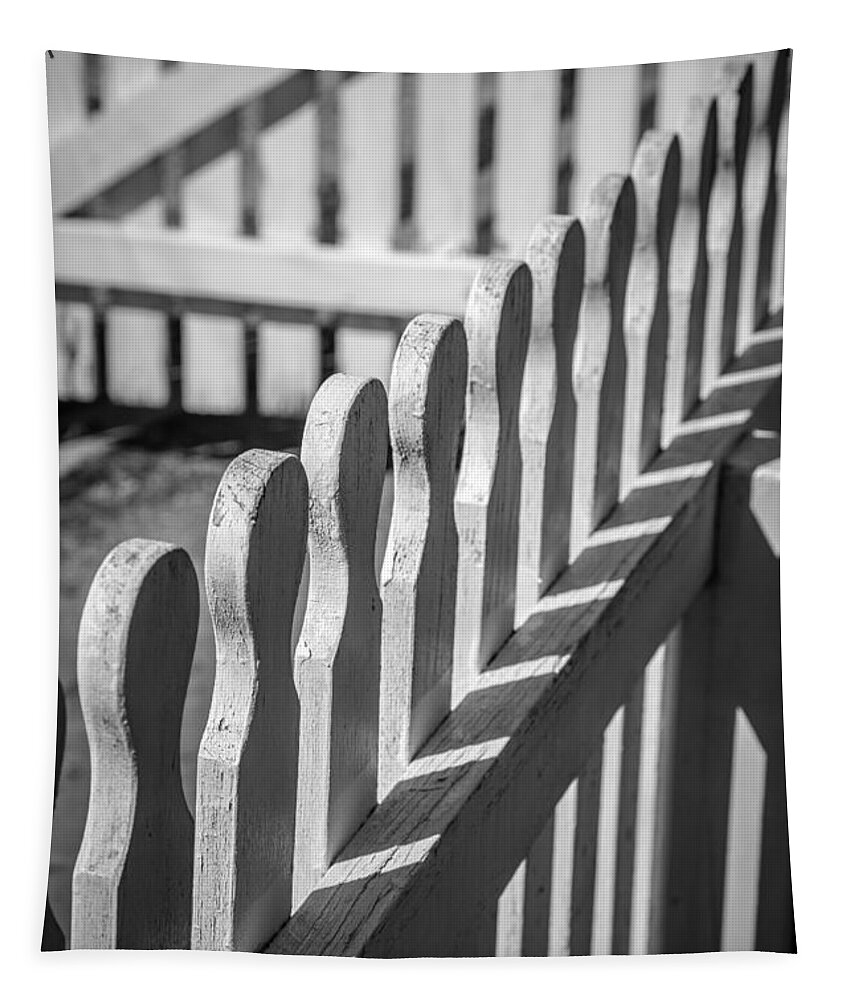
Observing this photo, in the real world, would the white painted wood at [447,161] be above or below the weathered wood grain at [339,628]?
above

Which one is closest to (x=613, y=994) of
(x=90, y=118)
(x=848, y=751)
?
(x=848, y=751)

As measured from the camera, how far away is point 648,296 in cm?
101

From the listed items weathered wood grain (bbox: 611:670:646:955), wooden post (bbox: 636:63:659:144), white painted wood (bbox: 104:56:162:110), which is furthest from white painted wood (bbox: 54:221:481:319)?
weathered wood grain (bbox: 611:670:646:955)

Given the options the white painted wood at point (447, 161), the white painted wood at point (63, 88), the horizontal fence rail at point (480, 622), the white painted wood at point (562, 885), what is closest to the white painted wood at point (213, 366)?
the horizontal fence rail at point (480, 622)

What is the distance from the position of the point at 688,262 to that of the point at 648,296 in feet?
0.29

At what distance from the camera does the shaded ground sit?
37.6 inches

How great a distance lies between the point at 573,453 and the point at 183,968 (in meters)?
0.43

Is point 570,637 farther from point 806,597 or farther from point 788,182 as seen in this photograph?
point 788,182

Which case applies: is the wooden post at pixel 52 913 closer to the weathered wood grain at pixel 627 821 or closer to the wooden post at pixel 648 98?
the weathered wood grain at pixel 627 821

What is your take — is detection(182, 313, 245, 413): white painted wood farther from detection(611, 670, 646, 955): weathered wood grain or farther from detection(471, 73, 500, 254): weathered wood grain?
detection(611, 670, 646, 955): weathered wood grain

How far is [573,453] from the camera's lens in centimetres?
93

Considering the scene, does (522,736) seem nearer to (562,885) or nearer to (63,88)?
(562,885)

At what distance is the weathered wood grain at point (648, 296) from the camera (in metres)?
1.00

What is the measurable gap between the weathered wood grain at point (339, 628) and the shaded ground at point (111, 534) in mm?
330
